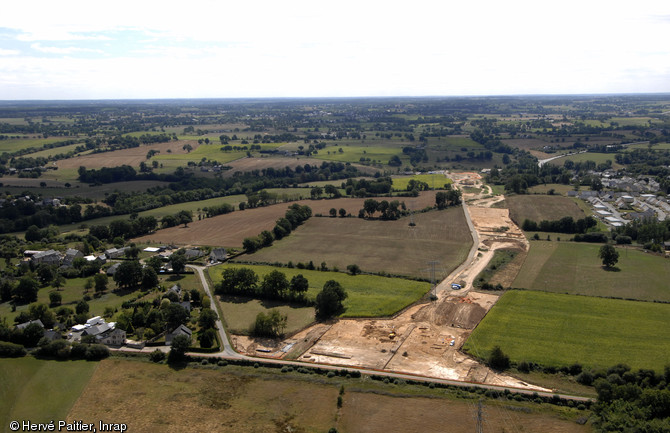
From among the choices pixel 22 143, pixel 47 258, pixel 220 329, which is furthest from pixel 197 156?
pixel 220 329

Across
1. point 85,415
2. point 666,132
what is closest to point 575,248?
point 85,415

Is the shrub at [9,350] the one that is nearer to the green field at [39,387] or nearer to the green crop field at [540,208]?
the green field at [39,387]

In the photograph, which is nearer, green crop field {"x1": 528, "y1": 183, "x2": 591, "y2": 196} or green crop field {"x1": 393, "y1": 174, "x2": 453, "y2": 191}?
green crop field {"x1": 528, "y1": 183, "x2": 591, "y2": 196}

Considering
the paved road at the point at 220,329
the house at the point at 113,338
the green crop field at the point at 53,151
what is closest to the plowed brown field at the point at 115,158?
the green crop field at the point at 53,151

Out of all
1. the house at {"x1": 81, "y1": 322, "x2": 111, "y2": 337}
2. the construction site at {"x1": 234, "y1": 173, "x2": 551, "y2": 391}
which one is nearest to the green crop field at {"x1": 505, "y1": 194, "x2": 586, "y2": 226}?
the construction site at {"x1": 234, "y1": 173, "x2": 551, "y2": 391}

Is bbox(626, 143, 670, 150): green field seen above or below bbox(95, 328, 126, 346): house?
above

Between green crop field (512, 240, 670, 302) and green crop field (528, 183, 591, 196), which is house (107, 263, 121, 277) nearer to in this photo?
green crop field (512, 240, 670, 302)
